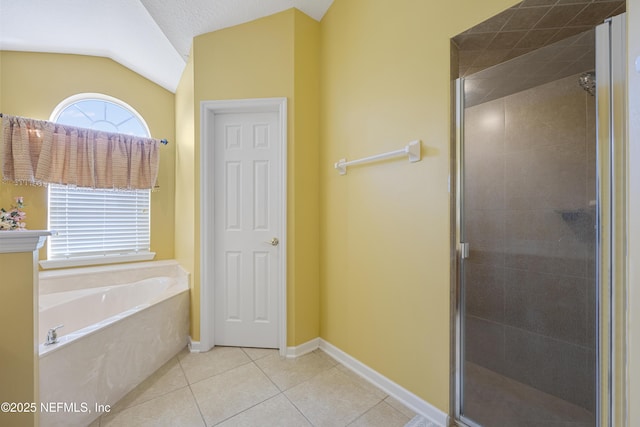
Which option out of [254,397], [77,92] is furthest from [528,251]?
[77,92]

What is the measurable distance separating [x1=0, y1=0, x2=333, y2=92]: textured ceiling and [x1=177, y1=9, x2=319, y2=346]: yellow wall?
0.11 m

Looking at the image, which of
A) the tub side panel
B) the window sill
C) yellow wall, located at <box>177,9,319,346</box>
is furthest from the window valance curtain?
the tub side panel

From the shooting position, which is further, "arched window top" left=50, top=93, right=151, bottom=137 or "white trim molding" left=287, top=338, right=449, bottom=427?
"arched window top" left=50, top=93, right=151, bottom=137

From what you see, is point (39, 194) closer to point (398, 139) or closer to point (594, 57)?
point (398, 139)

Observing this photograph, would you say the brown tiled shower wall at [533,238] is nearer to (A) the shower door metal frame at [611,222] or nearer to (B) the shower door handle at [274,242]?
(A) the shower door metal frame at [611,222]

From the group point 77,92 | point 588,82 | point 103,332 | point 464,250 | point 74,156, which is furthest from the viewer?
point 77,92

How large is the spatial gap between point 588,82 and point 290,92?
66.0 inches

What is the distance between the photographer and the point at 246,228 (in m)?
2.08

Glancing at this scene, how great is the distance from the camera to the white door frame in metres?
1.97

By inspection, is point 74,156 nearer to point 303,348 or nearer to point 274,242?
point 274,242

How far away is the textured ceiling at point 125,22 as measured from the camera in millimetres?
1766

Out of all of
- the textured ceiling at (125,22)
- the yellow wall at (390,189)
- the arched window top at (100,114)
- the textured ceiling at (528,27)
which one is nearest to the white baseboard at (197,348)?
the yellow wall at (390,189)

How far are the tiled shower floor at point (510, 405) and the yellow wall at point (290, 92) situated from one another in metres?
1.14

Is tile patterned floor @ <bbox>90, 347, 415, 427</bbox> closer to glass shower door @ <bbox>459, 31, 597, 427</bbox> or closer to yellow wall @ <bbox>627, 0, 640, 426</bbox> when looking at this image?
glass shower door @ <bbox>459, 31, 597, 427</bbox>
